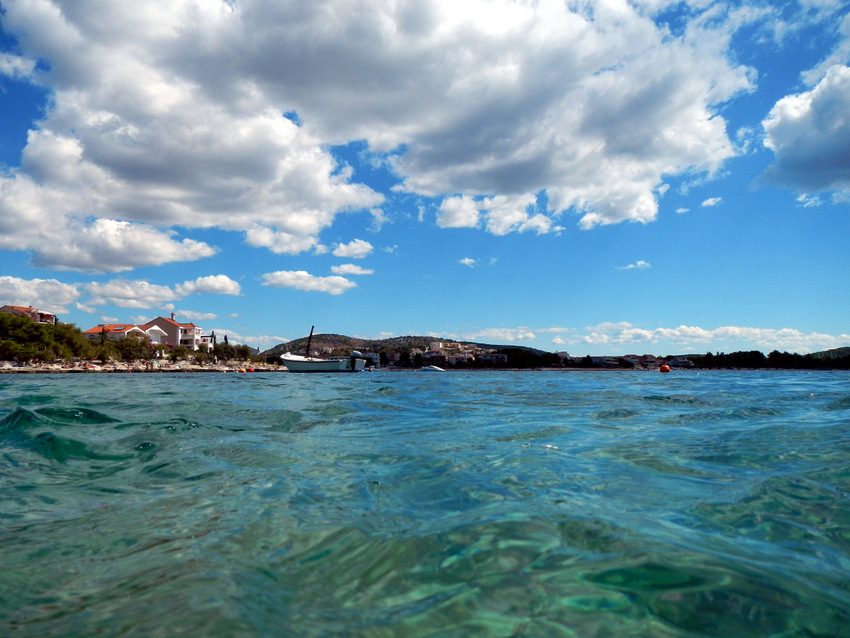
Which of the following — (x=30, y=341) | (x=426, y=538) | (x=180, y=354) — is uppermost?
(x=30, y=341)

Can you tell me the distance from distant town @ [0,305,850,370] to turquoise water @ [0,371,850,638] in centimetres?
7307

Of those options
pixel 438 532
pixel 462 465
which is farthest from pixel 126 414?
pixel 438 532

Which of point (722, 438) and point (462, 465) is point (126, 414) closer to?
point (462, 465)

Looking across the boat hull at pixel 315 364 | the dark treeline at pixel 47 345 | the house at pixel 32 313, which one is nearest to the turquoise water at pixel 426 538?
the dark treeline at pixel 47 345

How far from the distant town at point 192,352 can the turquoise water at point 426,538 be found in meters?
73.1

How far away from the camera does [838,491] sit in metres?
4.10

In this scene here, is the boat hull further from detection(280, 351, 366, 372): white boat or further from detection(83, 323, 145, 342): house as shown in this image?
detection(83, 323, 145, 342): house

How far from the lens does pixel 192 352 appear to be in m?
100

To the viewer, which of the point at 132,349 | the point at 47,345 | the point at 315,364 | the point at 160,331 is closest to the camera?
the point at 47,345

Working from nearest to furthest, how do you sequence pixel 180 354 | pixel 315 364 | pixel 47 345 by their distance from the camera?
1. pixel 47 345
2. pixel 315 364
3. pixel 180 354

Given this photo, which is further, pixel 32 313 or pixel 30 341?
pixel 32 313

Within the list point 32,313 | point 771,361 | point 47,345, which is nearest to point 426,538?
point 47,345

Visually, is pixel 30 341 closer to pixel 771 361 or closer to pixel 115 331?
pixel 115 331

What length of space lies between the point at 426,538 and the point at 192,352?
10790 centimetres
